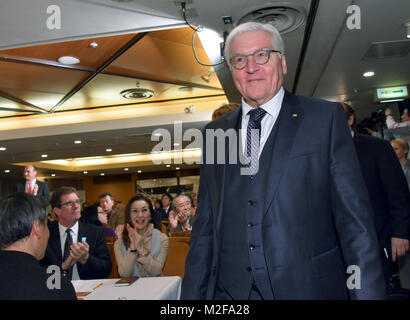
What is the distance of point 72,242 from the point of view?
2.80 meters

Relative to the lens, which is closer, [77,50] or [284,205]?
Answer: [284,205]

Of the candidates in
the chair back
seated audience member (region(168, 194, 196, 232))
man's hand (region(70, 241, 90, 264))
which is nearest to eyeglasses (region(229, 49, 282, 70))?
man's hand (region(70, 241, 90, 264))

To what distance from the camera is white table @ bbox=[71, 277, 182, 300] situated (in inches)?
84.3

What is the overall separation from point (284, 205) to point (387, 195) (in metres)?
1.71

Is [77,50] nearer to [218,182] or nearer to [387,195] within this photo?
[387,195]

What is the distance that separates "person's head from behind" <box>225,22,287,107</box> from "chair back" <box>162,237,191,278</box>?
234 cm

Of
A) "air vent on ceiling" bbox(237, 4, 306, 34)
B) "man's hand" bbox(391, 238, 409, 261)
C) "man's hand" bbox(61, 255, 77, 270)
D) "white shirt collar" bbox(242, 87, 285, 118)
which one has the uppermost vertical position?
"air vent on ceiling" bbox(237, 4, 306, 34)

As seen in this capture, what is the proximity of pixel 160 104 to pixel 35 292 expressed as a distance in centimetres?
637

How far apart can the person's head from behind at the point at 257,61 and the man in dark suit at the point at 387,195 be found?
4.95 feet

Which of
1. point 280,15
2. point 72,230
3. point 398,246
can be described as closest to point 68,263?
point 72,230

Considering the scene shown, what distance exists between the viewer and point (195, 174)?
17.2m

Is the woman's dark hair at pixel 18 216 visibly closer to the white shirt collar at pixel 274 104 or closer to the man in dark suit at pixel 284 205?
the man in dark suit at pixel 284 205

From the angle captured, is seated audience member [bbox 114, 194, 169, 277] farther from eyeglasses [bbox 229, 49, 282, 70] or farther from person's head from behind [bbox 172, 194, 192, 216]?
eyeglasses [bbox 229, 49, 282, 70]
